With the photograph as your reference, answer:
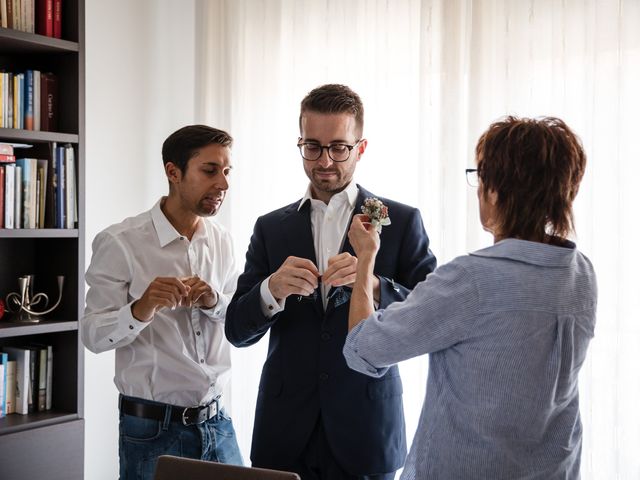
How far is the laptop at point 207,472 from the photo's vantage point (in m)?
1.68

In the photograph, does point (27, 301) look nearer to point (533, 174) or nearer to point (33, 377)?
point (33, 377)

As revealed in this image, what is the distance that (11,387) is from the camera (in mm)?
3084

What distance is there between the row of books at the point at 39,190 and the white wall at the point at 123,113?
0.49 m

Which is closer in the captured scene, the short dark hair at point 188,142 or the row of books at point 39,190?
the short dark hair at point 188,142

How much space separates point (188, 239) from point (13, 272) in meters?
1.24

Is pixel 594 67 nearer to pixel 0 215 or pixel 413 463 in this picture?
pixel 413 463

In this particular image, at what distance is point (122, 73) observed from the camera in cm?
375

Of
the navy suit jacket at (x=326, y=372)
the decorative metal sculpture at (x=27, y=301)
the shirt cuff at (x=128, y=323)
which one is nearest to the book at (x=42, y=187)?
the decorative metal sculpture at (x=27, y=301)

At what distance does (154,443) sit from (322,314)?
660 millimetres

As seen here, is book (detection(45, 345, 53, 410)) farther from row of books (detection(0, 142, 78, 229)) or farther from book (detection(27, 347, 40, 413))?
row of books (detection(0, 142, 78, 229))

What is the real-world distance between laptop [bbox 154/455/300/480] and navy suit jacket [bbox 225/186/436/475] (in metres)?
0.24

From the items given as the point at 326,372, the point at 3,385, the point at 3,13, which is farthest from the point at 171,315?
the point at 3,13

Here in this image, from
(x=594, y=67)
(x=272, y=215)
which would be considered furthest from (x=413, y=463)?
(x=594, y=67)

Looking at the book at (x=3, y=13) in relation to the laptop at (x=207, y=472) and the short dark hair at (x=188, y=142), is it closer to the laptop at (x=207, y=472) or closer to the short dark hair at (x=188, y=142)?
the short dark hair at (x=188, y=142)
